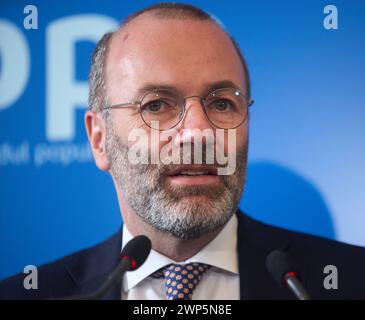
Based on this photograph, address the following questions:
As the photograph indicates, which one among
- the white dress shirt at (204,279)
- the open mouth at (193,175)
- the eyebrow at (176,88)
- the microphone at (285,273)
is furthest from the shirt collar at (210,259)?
the eyebrow at (176,88)

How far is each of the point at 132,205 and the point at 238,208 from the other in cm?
37

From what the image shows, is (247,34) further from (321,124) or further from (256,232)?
(256,232)

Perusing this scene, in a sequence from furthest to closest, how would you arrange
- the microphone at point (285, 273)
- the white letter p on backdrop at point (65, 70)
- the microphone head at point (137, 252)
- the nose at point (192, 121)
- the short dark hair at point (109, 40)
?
the white letter p on backdrop at point (65, 70) → the short dark hair at point (109, 40) → the nose at point (192, 121) → the microphone head at point (137, 252) → the microphone at point (285, 273)

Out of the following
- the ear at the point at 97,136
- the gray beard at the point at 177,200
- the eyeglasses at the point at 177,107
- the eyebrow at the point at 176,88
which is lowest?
the gray beard at the point at 177,200

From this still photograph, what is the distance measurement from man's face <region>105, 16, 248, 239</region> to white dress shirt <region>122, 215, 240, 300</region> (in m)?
0.09

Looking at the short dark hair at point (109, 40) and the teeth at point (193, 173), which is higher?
the short dark hair at point (109, 40)

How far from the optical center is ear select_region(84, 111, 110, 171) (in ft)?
6.20

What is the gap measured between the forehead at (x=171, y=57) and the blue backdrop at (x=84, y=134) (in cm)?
13

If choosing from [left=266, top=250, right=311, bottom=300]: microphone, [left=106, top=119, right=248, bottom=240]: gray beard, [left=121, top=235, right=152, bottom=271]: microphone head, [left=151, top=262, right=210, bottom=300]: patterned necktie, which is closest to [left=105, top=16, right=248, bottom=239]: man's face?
[left=106, top=119, right=248, bottom=240]: gray beard

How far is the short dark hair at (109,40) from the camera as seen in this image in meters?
1.81

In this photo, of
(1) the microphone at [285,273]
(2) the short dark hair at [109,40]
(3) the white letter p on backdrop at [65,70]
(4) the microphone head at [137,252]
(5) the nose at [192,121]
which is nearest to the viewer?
(1) the microphone at [285,273]

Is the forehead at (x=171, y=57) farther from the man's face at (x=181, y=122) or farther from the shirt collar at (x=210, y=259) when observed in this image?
the shirt collar at (x=210, y=259)

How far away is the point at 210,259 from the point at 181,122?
1.50ft

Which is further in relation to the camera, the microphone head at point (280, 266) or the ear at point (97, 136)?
the ear at point (97, 136)
